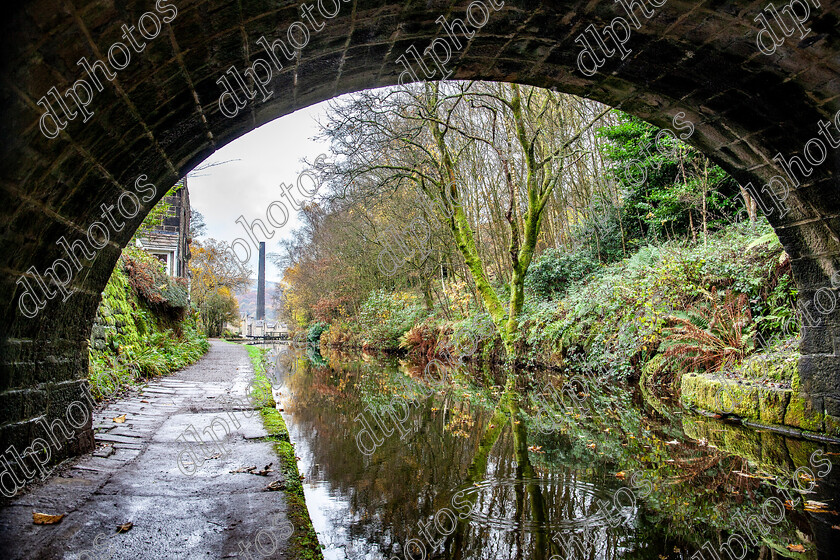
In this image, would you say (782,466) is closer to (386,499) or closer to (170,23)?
(386,499)

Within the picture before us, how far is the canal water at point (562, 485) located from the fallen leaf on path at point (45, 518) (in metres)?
1.24

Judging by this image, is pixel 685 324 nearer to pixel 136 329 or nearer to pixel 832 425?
pixel 832 425

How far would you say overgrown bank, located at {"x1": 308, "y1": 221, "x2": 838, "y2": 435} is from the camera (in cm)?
568

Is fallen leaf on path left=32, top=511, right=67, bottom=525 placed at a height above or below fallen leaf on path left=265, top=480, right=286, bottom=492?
above

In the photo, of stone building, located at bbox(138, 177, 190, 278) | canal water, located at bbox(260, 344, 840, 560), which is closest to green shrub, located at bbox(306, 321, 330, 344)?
stone building, located at bbox(138, 177, 190, 278)

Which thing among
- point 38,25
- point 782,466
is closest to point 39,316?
point 38,25

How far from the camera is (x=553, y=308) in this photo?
1144 centimetres

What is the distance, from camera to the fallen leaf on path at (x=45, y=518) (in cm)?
229

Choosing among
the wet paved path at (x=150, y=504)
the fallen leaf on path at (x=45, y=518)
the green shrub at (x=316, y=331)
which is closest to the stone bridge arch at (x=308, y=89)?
the wet paved path at (x=150, y=504)

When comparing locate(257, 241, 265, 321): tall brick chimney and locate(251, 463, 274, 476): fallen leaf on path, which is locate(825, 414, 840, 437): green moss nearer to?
locate(251, 463, 274, 476): fallen leaf on path

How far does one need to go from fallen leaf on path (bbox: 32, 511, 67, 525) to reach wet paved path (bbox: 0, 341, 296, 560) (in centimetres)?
3

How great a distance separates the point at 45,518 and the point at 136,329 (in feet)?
24.6

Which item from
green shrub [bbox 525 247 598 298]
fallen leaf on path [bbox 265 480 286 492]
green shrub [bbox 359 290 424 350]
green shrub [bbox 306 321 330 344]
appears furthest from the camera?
green shrub [bbox 306 321 330 344]

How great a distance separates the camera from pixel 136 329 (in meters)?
9.01
